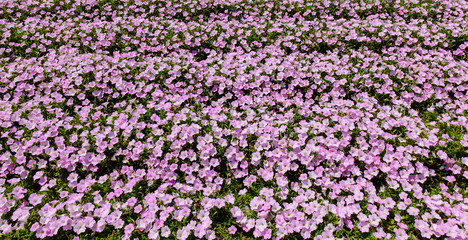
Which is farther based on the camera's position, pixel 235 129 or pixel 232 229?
pixel 235 129

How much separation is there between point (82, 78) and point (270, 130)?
3230mm

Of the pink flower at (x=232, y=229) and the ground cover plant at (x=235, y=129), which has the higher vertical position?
the ground cover plant at (x=235, y=129)

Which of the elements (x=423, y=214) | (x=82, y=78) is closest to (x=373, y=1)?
(x=423, y=214)

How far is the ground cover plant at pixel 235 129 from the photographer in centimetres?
341

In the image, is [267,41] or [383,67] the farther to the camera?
[267,41]

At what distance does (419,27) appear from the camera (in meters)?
6.41

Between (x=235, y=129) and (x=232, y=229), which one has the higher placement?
(x=235, y=129)

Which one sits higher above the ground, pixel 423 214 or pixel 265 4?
pixel 265 4

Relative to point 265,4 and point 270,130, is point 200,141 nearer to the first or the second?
point 270,130

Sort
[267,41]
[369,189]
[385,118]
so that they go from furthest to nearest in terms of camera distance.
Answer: [267,41]
[385,118]
[369,189]

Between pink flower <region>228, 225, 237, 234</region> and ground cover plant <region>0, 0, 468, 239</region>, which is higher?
ground cover plant <region>0, 0, 468, 239</region>

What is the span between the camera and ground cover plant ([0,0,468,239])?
3.41 meters

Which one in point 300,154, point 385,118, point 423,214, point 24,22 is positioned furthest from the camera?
point 24,22

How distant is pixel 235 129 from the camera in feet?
14.1
